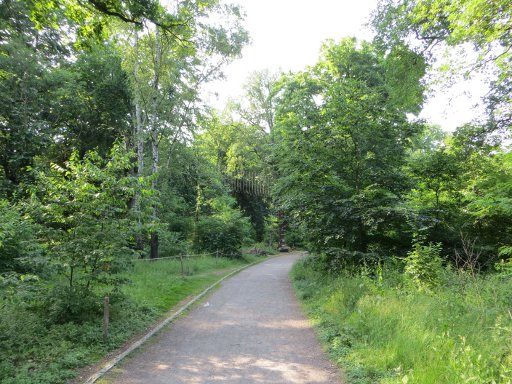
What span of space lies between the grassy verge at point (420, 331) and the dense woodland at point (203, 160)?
291 millimetres

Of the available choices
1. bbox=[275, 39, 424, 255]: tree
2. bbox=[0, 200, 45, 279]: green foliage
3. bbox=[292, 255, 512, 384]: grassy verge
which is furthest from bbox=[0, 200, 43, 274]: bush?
bbox=[275, 39, 424, 255]: tree

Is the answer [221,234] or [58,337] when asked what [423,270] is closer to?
[58,337]

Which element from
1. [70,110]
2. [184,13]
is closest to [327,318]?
[184,13]

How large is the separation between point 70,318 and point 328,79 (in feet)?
75.6

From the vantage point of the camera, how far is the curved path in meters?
5.37

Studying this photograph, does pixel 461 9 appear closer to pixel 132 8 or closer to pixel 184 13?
pixel 132 8

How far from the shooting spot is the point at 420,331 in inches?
213

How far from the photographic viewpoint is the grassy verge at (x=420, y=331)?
167 inches

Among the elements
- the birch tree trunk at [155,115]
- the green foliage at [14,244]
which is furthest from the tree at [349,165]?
the birch tree trunk at [155,115]

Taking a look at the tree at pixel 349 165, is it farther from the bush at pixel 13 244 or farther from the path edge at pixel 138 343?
the bush at pixel 13 244

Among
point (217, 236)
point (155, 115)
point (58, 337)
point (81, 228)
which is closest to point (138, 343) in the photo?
point (58, 337)

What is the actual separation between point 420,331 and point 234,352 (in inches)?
129

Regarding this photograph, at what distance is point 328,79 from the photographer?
25.3 m

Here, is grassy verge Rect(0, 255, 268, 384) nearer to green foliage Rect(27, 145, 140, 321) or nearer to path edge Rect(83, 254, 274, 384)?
path edge Rect(83, 254, 274, 384)
